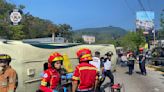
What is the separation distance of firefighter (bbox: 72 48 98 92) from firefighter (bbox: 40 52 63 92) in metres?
0.37

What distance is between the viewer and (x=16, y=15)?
20.7 meters

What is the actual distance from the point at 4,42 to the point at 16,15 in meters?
11.2

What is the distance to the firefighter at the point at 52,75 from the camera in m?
8.35

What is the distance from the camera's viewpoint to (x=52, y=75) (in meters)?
8.41

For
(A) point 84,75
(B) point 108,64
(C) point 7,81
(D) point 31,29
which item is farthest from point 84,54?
(D) point 31,29

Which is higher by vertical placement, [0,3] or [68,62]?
[0,3]

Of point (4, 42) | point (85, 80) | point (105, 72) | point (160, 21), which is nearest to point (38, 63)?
point (4, 42)

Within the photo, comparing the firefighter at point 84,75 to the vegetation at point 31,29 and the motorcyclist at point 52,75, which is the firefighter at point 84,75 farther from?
the vegetation at point 31,29

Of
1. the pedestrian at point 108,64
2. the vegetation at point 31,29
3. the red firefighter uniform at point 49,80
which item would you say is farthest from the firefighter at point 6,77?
the vegetation at point 31,29

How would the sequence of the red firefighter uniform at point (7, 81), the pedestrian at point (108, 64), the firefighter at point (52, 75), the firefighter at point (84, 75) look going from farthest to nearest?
1. the pedestrian at point (108, 64)
2. the firefighter at point (84, 75)
3. the firefighter at point (52, 75)
4. the red firefighter uniform at point (7, 81)

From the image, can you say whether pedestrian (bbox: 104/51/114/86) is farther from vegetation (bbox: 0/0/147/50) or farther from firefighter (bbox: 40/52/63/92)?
vegetation (bbox: 0/0/147/50)

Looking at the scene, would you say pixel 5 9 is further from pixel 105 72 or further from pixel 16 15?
pixel 105 72

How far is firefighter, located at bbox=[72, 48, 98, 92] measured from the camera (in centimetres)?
859

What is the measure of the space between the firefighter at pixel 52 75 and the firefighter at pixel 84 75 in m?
0.37
